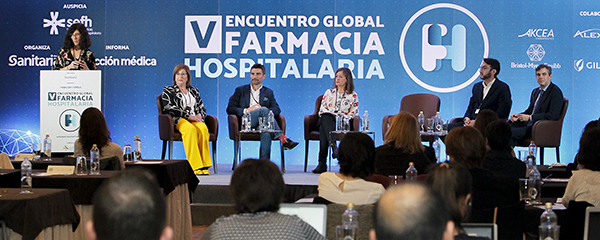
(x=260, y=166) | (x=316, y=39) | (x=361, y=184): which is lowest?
(x=361, y=184)

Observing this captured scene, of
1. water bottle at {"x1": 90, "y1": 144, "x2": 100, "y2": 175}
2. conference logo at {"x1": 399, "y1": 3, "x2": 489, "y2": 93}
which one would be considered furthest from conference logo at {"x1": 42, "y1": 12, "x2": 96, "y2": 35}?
water bottle at {"x1": 90, "y1": 144, "x2": 100, "y2": 175}

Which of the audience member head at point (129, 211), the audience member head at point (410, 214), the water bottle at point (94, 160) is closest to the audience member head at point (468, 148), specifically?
the audience member head at point (410, 214)

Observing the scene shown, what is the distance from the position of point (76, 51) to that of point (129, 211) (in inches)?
250

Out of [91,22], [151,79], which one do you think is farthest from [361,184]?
[91,22]

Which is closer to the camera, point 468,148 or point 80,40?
point 468,148

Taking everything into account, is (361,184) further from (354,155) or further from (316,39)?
(316,39)

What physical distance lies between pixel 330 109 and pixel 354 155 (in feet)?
14.2

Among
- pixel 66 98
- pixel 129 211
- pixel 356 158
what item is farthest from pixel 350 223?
pixel 66 98

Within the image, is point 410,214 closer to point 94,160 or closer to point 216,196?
point 94,160

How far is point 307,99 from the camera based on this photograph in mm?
8391

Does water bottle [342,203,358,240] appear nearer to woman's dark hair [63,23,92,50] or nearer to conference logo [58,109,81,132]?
conference logo [58,109,81,132]

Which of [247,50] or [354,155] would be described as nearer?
[354,155]

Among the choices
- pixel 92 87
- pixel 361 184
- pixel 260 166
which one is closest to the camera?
pixel 260 166

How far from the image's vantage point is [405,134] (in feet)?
13.7
